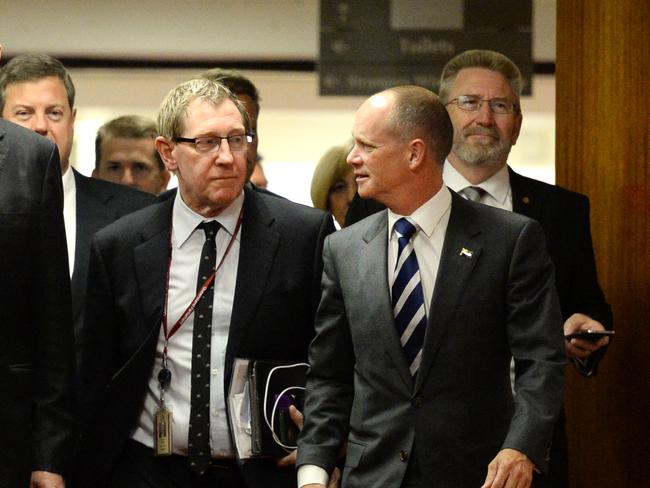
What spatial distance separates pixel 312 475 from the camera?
3.58 meters

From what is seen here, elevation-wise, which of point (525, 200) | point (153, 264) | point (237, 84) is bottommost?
point (153, 264)

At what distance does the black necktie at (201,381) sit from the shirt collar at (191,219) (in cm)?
13

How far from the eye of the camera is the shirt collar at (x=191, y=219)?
157 inches

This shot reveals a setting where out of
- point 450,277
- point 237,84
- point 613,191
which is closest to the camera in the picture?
point 450,277

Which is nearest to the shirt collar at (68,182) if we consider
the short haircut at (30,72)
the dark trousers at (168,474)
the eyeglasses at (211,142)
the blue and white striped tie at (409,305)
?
the short haircut at (30,72)

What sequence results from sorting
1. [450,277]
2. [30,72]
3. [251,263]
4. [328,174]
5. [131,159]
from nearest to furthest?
[450,277]
[251,263]
[30,72]
[131,159]
[328,174]

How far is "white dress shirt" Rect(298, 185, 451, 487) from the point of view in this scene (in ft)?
11.7

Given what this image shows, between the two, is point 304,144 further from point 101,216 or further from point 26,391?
point 26,391

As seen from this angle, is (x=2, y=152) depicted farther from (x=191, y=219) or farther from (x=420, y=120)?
(x=420, y=120)

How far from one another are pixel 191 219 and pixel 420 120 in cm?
78

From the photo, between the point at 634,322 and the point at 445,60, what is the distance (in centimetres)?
263

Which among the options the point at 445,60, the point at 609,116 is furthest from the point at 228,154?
the point at 445,60

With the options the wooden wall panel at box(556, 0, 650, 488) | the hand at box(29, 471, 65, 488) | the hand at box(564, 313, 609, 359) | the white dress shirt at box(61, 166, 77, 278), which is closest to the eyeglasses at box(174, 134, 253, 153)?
the white dress shirt at box(61, 166, 77, 278)

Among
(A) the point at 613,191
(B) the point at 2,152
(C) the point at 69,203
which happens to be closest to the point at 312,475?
(B) the point at 2,152
